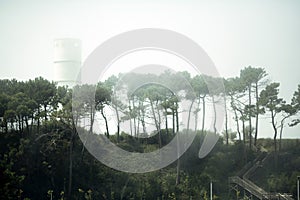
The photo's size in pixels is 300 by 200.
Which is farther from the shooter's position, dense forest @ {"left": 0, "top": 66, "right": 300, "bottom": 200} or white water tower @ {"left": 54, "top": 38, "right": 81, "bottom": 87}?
white water tower @ {"left": 54, "top": 38, "right": 81, "bottom": 87}

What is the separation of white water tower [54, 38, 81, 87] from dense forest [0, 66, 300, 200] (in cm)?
607

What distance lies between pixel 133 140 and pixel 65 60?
845 centimetres

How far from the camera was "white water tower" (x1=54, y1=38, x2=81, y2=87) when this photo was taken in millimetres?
27375

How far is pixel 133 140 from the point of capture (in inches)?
869

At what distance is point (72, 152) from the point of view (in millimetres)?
19688

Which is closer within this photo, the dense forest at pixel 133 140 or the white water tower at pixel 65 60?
the dense forest at pixel 133 140

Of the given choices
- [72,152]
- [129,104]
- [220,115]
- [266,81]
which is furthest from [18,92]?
[266,81]

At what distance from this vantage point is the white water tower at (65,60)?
27.4 metres

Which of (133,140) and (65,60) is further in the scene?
(65,60)

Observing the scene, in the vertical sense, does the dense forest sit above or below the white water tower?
below

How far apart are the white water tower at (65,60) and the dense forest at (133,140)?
19.9ft

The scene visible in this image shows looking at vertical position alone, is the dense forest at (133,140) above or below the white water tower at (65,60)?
below

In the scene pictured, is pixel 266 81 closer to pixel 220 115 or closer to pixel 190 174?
pixel 220 115

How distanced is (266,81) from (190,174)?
5785 mm
